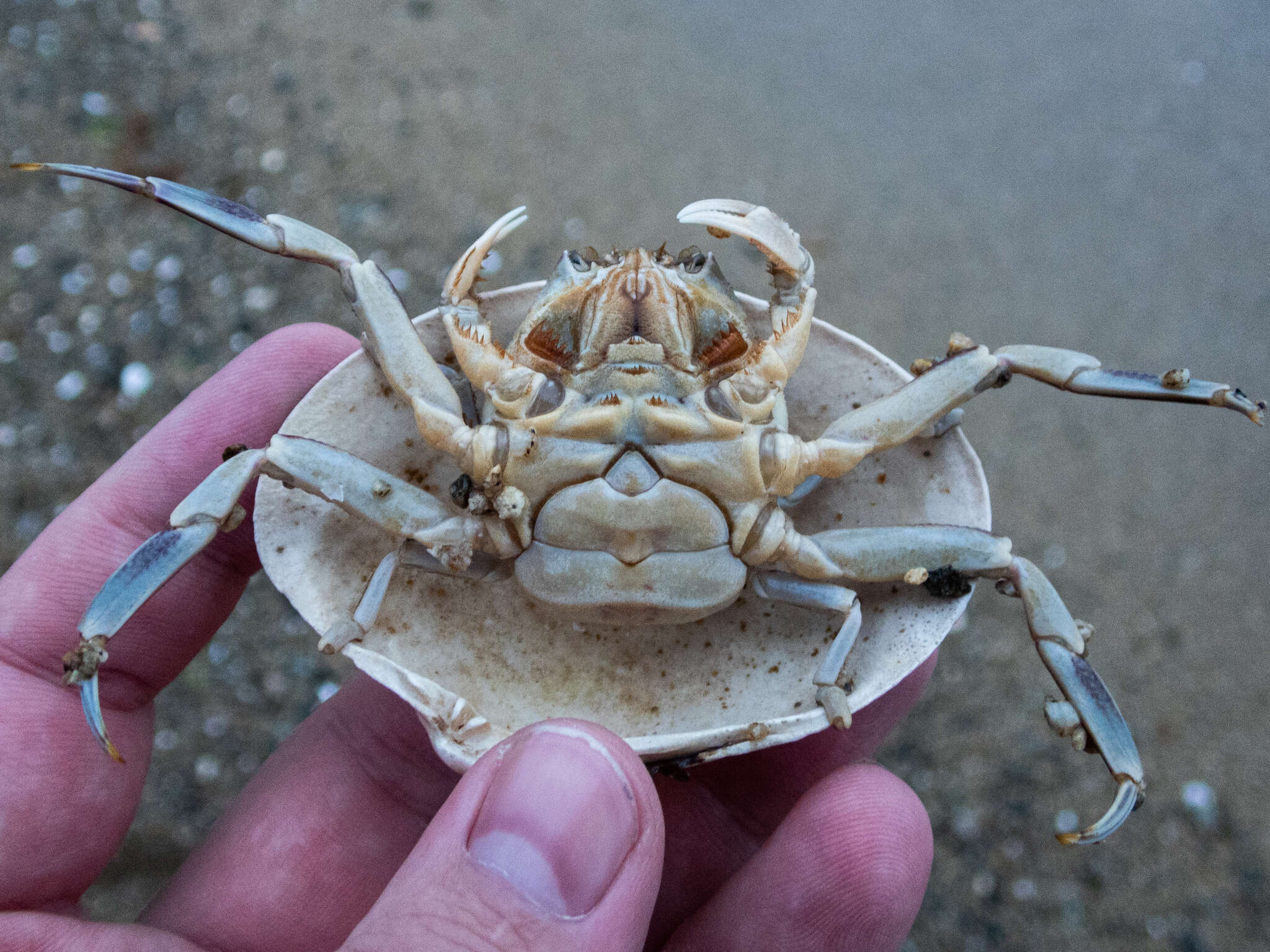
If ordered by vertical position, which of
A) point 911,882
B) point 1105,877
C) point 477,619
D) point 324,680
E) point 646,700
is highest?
point 477,619

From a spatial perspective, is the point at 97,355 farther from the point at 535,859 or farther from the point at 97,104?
the point at 535,859

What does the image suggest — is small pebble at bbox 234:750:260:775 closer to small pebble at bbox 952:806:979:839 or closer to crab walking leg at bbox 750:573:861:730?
crab walking leg at bbox 750:573:861:730

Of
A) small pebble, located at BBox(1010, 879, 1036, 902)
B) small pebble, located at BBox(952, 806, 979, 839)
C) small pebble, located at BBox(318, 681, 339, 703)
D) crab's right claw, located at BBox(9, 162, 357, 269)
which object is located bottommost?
small pebble, located at BBox(1010, 879, 1036, 902)

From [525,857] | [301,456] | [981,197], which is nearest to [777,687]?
[525,857]

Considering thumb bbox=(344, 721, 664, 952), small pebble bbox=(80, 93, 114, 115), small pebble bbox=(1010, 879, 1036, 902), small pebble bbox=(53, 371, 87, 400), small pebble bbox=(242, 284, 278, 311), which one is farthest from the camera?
small pebble bbox=(80, 93, 114, 115)

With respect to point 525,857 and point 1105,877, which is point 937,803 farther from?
point 525,857

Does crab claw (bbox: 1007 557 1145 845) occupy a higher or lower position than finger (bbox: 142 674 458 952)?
higher

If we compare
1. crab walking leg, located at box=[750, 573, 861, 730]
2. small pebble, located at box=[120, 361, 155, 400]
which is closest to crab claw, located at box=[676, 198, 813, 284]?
crab walking leg, located at box=[750, 573, 861, 730]
